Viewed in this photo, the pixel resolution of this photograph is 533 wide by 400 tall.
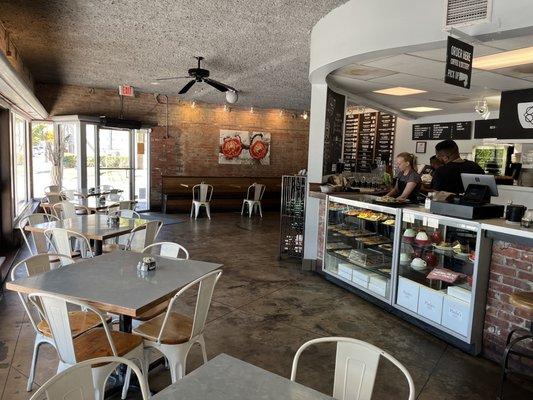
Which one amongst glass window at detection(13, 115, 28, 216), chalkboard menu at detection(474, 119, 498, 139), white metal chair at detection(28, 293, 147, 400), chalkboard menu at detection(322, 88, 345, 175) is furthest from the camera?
glass window at detection(13, 115, 28, 216)

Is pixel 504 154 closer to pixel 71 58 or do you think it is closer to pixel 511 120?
pixel 511 120

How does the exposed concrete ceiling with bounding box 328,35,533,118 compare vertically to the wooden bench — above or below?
above

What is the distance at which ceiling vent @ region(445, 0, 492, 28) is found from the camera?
2.87 m

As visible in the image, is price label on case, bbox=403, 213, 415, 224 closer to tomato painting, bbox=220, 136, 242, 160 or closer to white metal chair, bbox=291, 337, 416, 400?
white metal chair, bbox=291, 337, 416, 400

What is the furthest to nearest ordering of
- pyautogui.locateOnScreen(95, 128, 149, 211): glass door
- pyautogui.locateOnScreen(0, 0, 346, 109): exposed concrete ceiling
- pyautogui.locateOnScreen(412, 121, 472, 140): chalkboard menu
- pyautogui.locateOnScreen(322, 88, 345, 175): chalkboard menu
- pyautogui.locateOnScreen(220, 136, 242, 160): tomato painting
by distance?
pyautogui.locateOnScreen(220, 136, 242, 160): tomato painting → pyautogui.locateOnScreen(95, 128, 149, 211): glass door → pyautogui.locateOnScreen(412, 121, 472, 140): chalkboard menu → pyautogui.locateOnScreen(322, 88, 345, 175): chalkboard menu → pyautogui.locateOnScreen(0, 0, 346, 109): exposed concrete ceiling

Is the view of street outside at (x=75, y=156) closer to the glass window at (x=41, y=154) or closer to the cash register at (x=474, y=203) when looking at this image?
the glass window at (x=41, y=154)

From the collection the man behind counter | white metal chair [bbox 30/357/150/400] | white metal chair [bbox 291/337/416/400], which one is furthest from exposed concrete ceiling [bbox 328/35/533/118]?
white metal chair [bbox 30/357/150/400]

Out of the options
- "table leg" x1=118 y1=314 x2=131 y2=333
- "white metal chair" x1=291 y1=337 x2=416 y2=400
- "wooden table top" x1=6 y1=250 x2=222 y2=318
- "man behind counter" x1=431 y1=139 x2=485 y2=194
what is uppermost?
"man behind counter" x1=431 y1=139 x2=485 y2=194

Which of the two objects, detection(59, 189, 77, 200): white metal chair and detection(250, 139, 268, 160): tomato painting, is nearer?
detection(59, 189, 77, 200): white metal chair

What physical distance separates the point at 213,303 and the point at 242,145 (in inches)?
295

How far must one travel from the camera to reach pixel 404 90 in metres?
6.00

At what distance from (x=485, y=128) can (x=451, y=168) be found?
401cm

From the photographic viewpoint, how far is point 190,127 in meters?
10.4

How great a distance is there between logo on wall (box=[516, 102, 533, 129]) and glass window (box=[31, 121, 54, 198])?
9.12 m
